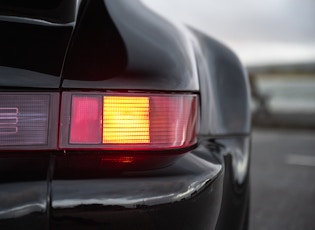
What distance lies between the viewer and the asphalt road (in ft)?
9.78

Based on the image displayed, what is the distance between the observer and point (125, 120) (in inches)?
47.0

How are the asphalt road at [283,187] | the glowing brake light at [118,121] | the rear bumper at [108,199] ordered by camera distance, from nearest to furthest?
1. the rear bumper at [108,199]
2. the glowing brake light at [118,121]
3. the asphalt road at [283,187]

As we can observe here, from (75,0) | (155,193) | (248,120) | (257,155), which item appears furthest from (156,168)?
(257,155)

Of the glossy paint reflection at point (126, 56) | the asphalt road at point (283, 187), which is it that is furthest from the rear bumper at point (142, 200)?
the asphalt road at point (283, 187)

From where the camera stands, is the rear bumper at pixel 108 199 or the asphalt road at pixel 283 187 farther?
the asphalt road at pixel 283 187

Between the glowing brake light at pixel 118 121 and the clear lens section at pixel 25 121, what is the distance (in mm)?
45

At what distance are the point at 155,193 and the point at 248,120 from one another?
2.44ft

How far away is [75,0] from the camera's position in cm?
134

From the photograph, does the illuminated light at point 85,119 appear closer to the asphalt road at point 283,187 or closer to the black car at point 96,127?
the black car at point 96,127

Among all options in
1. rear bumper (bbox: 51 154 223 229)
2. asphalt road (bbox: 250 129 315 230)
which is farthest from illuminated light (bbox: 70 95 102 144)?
asphalt road (bbox: 250 129 315 230)

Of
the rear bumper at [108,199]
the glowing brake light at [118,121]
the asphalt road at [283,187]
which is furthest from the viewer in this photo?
the asphalt road at [283,187]

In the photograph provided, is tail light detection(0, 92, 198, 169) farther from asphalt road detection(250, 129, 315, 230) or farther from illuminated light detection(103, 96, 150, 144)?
asphalt road detection(250, 129, 315, 230)

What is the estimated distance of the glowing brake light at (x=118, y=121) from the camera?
118 cm

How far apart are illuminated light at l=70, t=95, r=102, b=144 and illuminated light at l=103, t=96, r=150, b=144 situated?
22 mm
